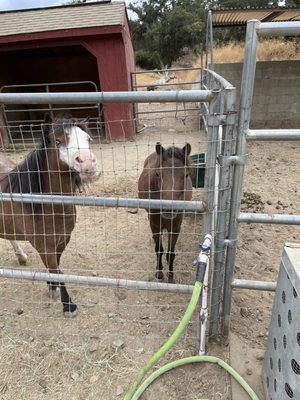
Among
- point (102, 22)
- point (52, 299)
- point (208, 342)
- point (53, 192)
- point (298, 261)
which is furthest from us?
point (102, 22)

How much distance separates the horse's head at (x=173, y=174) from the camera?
112 inches

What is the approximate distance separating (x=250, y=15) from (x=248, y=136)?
325 inches

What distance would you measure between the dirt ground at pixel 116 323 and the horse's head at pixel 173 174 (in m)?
0.25

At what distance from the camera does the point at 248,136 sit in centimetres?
186

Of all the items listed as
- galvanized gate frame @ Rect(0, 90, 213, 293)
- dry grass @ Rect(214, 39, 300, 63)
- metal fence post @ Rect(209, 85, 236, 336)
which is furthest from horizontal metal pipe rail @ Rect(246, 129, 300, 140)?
dry grass @ Rect(214, 39, 300, 63)

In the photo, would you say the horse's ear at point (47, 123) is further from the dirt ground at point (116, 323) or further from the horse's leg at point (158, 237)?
the horse's leg at point (158, 237)

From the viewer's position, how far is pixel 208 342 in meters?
2.58

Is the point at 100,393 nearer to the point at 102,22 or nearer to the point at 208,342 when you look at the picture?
the point at 208,342

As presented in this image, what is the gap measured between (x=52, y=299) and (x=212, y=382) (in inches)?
70.5

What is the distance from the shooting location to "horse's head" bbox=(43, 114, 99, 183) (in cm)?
227

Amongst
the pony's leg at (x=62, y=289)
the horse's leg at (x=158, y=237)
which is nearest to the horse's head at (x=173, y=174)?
the horse's leg at (x=158, y=237)

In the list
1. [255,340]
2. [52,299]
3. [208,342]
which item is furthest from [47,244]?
[255,340]

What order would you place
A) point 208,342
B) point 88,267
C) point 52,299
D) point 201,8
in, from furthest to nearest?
point 201,8 < point 88,267 < point 52,299 < point 208,342

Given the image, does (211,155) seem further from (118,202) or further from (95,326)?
(95,326)
